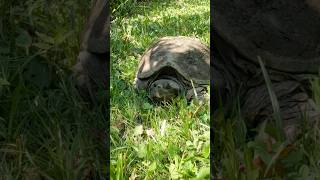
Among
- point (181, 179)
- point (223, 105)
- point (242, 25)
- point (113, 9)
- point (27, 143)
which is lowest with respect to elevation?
point (181, 179)

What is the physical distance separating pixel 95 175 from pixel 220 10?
55cm

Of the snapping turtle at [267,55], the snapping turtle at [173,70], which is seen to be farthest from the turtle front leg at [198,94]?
the snapping turtle at [267,55]

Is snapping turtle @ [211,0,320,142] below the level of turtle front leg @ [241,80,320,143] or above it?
above

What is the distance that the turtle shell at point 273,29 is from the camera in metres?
1.46

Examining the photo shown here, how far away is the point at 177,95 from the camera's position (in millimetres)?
2553

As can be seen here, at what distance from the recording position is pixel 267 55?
4.79 feet

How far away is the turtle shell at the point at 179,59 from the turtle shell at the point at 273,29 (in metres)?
1.13

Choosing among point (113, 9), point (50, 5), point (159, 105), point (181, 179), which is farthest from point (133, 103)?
point (113, 9)

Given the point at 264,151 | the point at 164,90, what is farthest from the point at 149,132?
the point at 264,151

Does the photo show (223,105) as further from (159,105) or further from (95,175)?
(159,105)

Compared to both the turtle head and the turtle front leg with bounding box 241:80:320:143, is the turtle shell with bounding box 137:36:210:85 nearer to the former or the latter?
the turtle head

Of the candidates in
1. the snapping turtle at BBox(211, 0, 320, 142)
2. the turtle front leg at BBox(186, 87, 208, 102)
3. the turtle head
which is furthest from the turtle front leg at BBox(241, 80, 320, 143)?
the turtle head

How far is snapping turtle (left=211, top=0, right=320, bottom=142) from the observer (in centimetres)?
147

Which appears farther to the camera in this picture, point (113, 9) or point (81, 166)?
point (113, 9)
